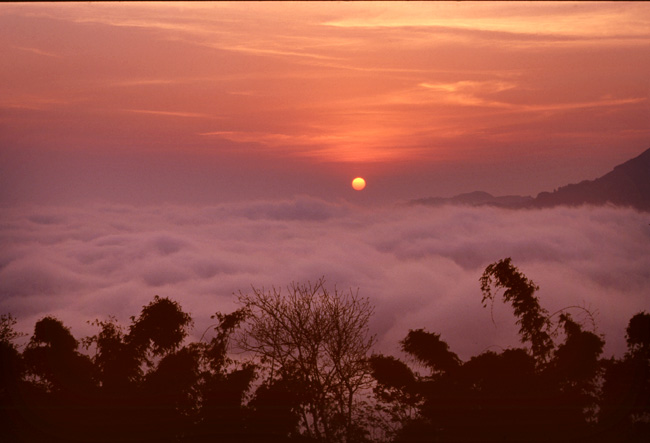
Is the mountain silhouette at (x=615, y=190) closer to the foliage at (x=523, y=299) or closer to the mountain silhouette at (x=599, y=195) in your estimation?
the mountain silhouette at (x=599, y=195)

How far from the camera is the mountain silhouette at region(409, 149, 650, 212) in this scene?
16350cm

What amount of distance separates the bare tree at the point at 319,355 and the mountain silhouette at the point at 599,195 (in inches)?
5436

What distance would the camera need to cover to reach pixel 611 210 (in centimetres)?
15188

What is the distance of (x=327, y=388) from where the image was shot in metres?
20.7

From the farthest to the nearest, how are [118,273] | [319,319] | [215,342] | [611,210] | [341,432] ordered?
[611,210] < [118,273] < [215,342] < [319,319] < [341,432]

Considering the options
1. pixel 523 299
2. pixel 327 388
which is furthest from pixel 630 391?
pixel 327 388

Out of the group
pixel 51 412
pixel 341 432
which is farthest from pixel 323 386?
pixel 51 412

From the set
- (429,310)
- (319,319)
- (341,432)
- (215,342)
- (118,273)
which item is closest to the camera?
(341,432)

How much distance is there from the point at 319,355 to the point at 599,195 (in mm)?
173480

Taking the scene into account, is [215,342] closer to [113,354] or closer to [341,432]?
[113,354]

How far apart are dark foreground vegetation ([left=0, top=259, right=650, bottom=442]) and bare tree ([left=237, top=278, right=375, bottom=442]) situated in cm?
4

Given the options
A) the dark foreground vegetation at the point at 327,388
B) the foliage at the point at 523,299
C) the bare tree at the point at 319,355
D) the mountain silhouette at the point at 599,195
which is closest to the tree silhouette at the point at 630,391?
the dark foreground vegetation at the point at 327,388

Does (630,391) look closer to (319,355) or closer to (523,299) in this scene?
(523,299)

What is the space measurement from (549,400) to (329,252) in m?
98.6
